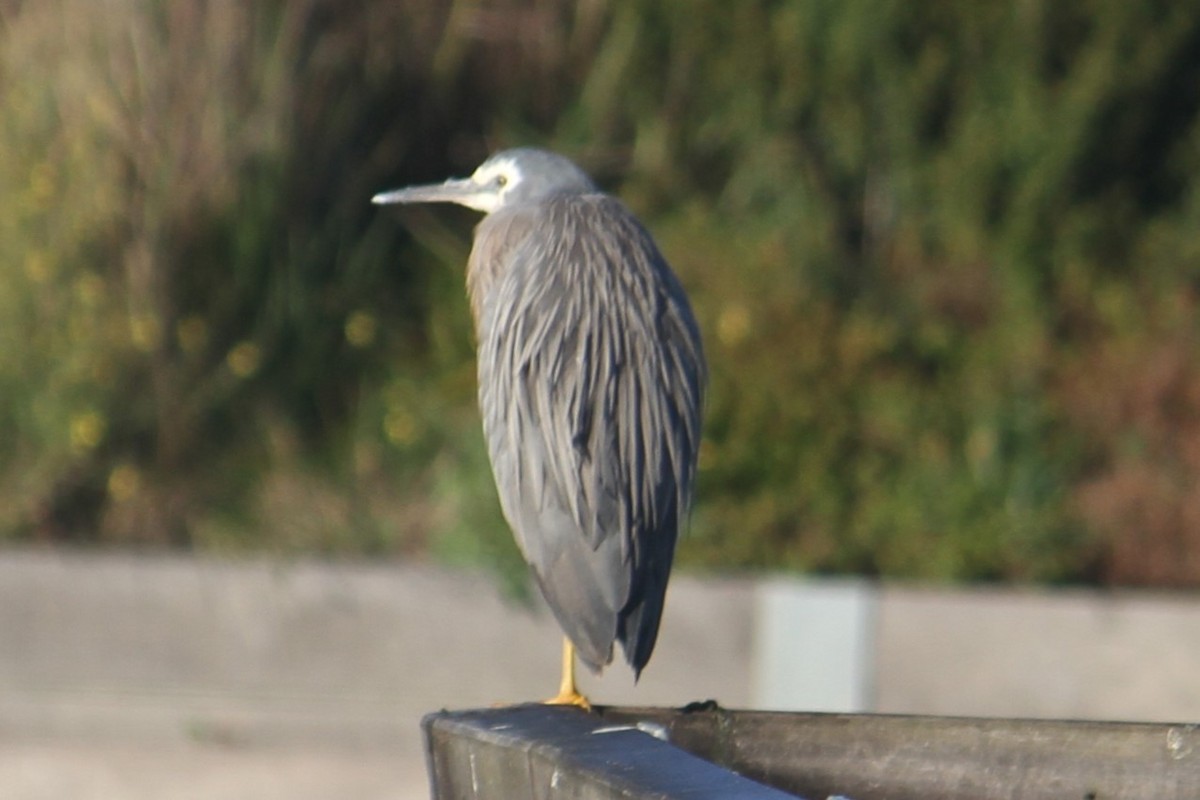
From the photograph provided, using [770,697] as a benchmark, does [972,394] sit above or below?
above

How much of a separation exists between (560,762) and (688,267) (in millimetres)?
4805

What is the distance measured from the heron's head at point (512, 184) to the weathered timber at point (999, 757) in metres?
1.94

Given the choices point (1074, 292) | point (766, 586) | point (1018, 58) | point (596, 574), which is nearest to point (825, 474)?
point (766, 586)

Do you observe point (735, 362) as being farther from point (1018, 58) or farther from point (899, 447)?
point (1018, 58)

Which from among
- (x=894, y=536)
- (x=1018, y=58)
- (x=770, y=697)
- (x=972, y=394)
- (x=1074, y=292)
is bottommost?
(x=770, y=697)

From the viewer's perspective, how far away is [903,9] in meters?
6.98

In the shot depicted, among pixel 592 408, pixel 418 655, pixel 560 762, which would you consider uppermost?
pixel 592 408

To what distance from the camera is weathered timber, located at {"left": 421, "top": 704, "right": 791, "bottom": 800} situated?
6.49ft

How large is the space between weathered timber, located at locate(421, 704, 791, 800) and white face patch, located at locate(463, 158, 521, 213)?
1.95 m

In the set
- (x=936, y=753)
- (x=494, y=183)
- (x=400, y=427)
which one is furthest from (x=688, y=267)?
(x=936, y=753)

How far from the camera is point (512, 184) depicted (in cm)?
420

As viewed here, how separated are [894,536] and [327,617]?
6.04ft

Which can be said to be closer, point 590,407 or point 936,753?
point 936,753

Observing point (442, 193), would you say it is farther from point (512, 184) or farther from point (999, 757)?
point (999, 757)
